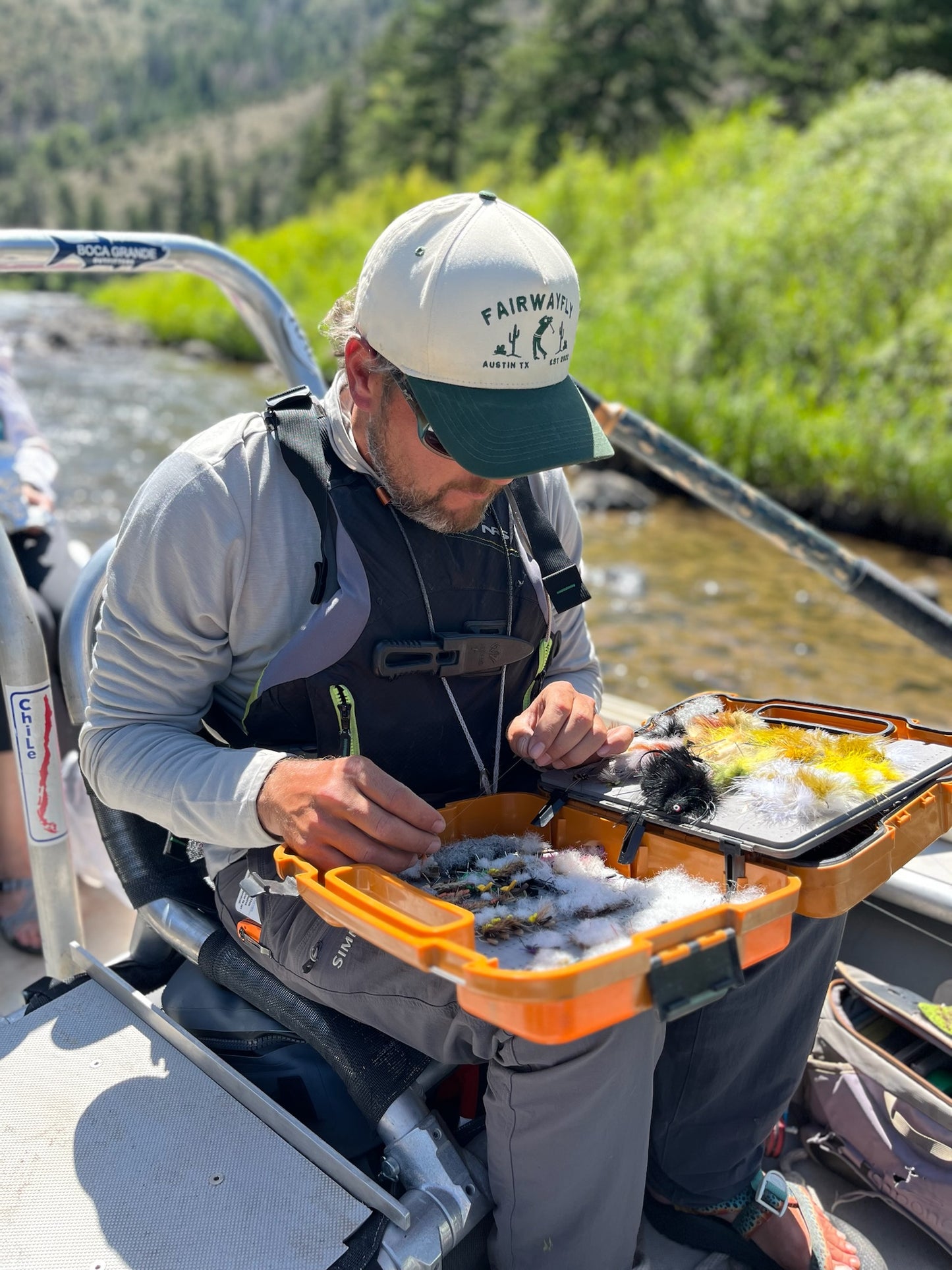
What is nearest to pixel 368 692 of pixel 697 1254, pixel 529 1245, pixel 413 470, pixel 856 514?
pixel 413 470

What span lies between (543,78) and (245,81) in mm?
145214

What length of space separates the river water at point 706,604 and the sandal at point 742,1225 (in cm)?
497

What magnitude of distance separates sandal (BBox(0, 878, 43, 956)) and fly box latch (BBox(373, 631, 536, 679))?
4.55 feet

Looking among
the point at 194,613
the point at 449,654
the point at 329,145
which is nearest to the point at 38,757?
the point at 194,613

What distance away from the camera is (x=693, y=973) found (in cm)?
109

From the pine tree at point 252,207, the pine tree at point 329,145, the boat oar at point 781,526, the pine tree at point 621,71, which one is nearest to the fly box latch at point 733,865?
the boat oar at point 781,526

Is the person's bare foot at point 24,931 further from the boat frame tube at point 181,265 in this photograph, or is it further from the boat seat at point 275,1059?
the boat frame tube at point 181,265

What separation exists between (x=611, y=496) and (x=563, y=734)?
945 centimetres

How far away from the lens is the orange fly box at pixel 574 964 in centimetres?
99

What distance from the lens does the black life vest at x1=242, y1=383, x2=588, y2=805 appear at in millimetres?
1476

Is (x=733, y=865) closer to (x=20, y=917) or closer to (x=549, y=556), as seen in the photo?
(x=549, y=556)

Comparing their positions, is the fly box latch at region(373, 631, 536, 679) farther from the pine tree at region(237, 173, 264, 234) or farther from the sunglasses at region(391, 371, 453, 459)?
the pine tree at region(237, 173, 264, 234)

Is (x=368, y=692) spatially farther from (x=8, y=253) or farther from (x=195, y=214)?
(x=195, y=214)

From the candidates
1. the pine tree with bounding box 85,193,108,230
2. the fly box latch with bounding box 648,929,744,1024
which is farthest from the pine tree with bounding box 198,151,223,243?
the fly box latch with bounding box 648,929,744,1024
